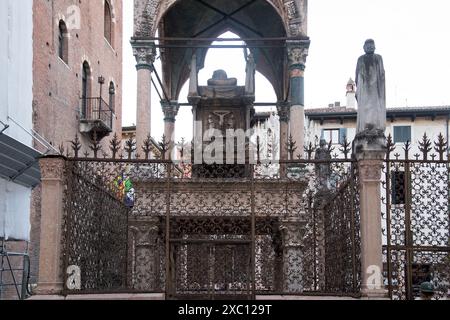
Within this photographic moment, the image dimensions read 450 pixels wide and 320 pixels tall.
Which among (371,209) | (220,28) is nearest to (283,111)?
(220,28)

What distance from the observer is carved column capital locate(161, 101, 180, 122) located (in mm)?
17969

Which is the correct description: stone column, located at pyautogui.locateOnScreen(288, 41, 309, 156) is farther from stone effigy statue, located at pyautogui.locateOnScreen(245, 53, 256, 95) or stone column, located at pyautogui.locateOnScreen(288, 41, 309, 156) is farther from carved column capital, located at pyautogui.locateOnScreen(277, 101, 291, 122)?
carved column capital, located at pyautogui.locateOnScreen(277, 101, 291, 122)

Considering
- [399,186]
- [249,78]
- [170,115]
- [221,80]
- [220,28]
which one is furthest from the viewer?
[220,28]

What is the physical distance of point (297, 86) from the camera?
14.0m

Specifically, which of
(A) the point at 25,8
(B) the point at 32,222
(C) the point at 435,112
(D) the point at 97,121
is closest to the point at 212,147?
(A) the point at 25,8

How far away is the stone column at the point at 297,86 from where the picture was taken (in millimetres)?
13602

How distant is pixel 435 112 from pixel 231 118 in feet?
81.7

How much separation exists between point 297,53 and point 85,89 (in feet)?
49.9

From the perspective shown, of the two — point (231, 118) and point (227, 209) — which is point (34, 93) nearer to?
point (231, 118)

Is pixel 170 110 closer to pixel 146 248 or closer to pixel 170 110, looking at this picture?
pixel 170 110

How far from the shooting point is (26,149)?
574 inches

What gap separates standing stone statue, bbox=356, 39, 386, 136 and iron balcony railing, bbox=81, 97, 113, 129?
59.2ft

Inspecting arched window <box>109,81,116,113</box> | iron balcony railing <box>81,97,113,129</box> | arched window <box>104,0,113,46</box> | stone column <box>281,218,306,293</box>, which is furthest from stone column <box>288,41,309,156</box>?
arched window <box>104,0,113,46</box>

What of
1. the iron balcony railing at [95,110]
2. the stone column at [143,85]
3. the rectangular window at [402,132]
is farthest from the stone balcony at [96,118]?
the rectangular window at [402,132]
